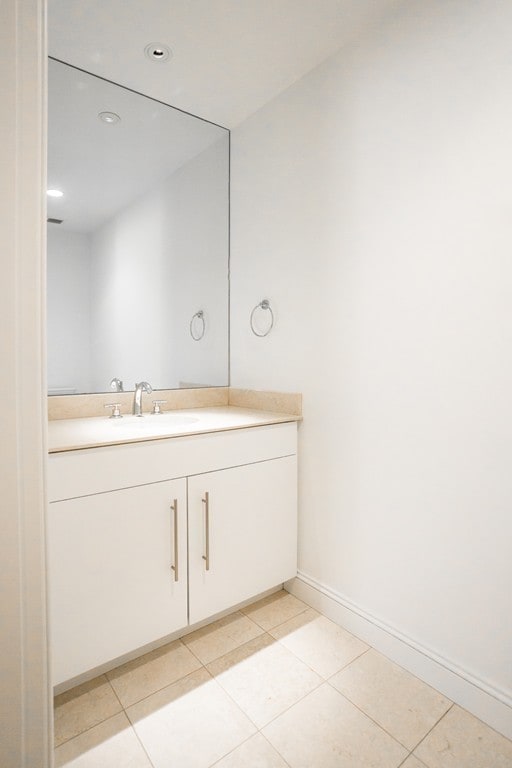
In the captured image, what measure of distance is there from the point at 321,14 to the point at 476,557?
2.01 m

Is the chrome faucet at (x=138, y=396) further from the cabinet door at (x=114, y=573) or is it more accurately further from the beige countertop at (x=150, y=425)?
the cabinet door at (x=114, y=573)

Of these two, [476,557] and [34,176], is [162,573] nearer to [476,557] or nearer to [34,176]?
[476,557]

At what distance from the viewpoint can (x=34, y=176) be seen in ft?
2.69

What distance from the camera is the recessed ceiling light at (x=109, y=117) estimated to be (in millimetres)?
1873

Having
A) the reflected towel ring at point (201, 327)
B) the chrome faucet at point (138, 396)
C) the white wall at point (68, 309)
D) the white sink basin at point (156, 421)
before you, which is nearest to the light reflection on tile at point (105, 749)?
the white sink basin at point (156, 421)

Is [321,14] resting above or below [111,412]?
above

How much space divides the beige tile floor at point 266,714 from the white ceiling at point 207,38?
2402 millimetres

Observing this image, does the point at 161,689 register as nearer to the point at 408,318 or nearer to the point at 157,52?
the point at 408,318

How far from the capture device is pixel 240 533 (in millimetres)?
1695

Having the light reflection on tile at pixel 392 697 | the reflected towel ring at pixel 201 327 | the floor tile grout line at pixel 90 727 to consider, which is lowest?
the floor tile grout line at pixel 90 727

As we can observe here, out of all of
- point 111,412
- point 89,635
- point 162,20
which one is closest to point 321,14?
point 162,20

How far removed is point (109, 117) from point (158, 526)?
184cm

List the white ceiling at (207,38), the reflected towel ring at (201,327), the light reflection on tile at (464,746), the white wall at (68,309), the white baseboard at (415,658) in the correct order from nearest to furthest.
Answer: the light reflection on tile at (464,746)
the white baseboard at (415,658)
the white ceiling at (207,38)
the white wall at (68,309)
the reflected towel ring at (201,327)

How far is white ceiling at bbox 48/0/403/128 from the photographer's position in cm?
148
